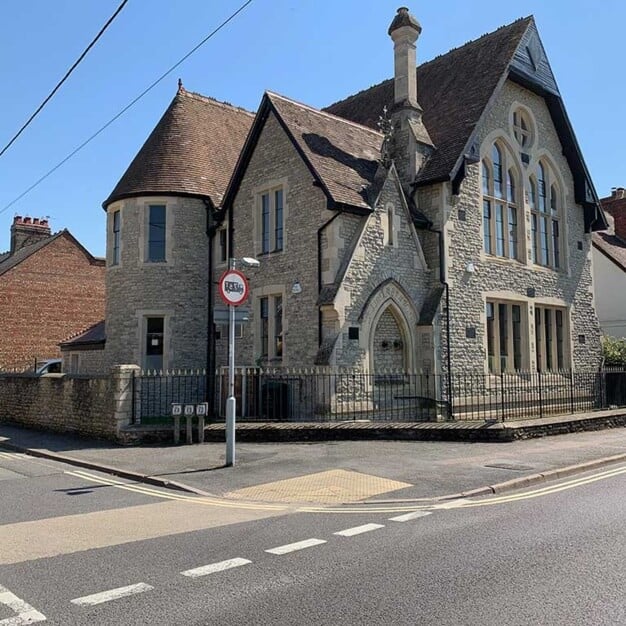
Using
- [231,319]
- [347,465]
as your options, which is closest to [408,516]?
[347,465]

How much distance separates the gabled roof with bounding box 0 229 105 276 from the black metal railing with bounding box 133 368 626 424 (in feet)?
54.2

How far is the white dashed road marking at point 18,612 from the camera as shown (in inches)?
181

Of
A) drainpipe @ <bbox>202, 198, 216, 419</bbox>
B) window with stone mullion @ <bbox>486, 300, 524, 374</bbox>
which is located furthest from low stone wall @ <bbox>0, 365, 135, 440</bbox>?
window with stone mullion @ <bbox>486, 300, 524, 374</bbox>

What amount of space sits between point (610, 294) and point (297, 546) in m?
28.9

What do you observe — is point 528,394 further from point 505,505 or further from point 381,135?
point 505,505

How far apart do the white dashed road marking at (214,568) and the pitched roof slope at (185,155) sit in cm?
1694

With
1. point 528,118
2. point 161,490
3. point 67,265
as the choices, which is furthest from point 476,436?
point 67,265

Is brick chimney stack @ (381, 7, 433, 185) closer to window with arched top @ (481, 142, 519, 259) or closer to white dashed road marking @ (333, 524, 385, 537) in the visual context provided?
window with arched top @ (481, 142, 519, 259)

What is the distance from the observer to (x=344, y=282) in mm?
16703

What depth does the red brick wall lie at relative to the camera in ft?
104

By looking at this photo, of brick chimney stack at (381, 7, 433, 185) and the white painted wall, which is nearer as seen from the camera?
brick chimney stack at (381, 7, 433, 185)

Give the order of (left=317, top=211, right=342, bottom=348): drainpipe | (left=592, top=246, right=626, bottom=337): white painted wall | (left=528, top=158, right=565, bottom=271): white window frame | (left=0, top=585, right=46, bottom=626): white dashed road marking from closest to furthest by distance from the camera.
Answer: (left=0, top=585, right=46, bottom=626): white dashed road marking < (left=317, top=211, right=342, bottom=348): drainpipe < (left=528, top=158, right=565, bottom=271): white window frame < (left=592, top=246, right=626, bottom=337): white painted wall

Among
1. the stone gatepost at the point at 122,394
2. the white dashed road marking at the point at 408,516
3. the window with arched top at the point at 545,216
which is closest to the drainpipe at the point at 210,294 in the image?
the stone gatepost at the point at 122,394

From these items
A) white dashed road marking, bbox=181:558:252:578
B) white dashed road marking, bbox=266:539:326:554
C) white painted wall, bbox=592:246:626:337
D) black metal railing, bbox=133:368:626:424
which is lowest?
white dashed road marking, bbox=266:539:326:554
